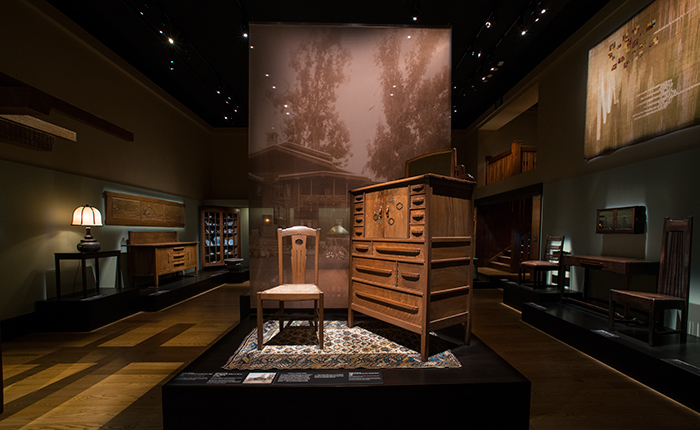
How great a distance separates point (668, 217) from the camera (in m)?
3.04

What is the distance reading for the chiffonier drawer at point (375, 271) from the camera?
8.48ft

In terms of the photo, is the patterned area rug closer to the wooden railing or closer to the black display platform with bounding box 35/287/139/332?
the black display platform with bounding box 35/287/139/332

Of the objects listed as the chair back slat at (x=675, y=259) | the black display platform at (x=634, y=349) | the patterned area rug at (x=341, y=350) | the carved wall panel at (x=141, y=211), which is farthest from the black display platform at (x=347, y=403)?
the carved wall panel at (x=141, y=211)

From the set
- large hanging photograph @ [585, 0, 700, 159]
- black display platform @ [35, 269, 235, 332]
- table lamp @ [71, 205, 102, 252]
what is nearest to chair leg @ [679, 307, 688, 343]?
large hanging photograph @ [585, 0, 700, 159]

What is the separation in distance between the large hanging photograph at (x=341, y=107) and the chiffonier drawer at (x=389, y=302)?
2.84 ft

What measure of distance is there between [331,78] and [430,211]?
2.48m

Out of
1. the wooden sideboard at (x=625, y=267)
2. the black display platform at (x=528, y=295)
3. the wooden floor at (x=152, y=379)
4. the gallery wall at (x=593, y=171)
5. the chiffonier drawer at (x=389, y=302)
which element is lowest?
the wooden floor at (x=152, y=379)

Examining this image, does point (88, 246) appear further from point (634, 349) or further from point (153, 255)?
point (634, 349)

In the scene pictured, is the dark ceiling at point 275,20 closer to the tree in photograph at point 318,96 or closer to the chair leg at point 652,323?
the tree in photograph at point 318,96

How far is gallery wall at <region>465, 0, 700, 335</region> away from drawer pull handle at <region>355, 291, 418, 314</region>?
312 centimetres

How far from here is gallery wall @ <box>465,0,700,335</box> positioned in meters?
3.12

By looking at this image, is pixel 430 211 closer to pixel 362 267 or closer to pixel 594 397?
pixel 362 267

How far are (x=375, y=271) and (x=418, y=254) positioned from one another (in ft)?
1.75

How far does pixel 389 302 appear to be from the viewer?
8.43 ft
